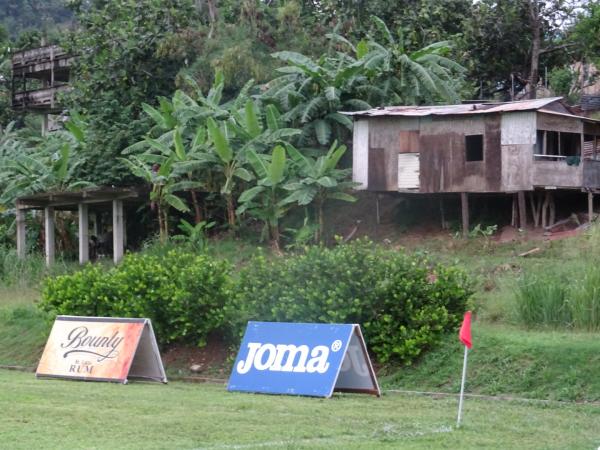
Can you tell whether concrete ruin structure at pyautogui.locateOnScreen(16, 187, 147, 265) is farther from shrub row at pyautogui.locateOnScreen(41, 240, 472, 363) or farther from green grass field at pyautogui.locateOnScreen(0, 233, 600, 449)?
green grass field at pyautogui.locateOnScreen(0, 233, 600, 449)

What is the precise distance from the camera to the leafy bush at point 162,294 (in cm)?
1944

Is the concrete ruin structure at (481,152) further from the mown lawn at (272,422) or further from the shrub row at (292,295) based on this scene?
the mown lawn at (272,422)

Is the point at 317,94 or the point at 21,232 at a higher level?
the point at 317,94

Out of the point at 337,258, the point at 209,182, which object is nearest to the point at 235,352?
the point at 337,258

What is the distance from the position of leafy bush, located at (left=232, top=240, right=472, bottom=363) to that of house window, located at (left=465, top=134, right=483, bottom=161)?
12.4 m

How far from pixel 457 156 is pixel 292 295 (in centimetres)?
1338

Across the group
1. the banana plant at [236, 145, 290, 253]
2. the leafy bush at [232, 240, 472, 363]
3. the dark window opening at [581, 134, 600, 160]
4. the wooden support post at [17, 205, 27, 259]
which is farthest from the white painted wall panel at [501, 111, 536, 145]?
the wooden support post at [17, 205, 27, 259]

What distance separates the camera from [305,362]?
15219 millimetres

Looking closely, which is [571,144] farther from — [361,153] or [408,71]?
[361,153]

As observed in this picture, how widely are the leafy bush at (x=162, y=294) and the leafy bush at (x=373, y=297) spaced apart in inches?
34.7

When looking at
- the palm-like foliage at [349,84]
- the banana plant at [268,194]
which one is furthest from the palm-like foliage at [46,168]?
the palm-like foliage at [349,84]

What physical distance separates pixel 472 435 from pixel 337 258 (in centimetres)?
728

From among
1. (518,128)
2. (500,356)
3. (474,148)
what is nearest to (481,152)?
(474,148)

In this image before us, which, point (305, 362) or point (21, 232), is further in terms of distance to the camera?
point (21, 232)
